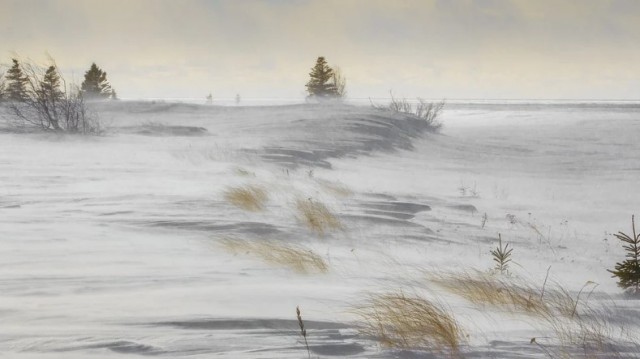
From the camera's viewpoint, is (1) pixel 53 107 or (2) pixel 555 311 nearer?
(2) pixel 555 311

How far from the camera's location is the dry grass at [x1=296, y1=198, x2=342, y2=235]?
667cm

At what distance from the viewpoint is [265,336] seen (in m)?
2.98

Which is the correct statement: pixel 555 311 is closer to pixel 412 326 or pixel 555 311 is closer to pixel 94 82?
pixel 412 326

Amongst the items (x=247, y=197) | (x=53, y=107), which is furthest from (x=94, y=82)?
(x=247, y=197)

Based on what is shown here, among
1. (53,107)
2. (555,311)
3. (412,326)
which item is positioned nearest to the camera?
(412,326)

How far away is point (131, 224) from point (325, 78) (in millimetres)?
39425

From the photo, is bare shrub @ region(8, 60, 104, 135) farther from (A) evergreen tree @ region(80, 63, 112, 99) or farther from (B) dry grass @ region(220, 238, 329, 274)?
(A) evergreen tree @ region(80, 63, 112, 99)

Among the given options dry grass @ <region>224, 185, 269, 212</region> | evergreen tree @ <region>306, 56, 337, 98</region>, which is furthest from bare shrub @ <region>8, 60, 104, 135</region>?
evergreen tree @ <region>306, 56, 337, 98</region>

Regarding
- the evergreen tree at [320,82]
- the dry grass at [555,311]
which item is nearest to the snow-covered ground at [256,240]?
the dry grass at [555,311]

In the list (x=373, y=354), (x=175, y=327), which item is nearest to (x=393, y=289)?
(x=373, y=354)

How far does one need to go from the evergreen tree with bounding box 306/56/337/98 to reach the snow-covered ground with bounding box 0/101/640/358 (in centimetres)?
2797

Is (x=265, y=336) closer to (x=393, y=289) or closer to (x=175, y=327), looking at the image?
(x=175, y=327)

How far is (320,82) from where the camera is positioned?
1772 inches

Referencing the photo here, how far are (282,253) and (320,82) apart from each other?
133ft
